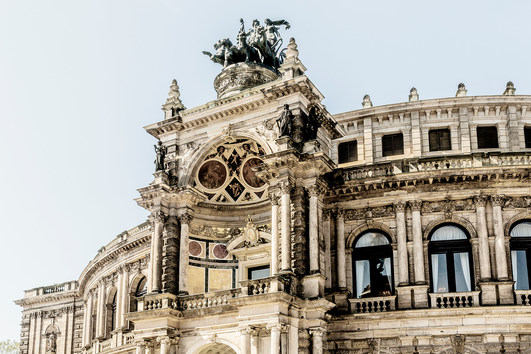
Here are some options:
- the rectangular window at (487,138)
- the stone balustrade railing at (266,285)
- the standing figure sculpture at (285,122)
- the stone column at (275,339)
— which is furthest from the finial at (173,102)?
the rectangular window at (487,138)

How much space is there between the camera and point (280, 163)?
3512 centimetres

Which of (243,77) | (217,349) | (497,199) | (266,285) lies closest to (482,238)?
(497,199)

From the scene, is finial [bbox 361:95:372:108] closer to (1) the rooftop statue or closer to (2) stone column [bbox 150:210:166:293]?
(1) the rooftop statue

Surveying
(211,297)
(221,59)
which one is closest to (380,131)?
(221,59)

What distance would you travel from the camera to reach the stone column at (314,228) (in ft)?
112

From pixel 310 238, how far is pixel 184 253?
687cm

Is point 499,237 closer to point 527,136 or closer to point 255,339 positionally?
point 255,339

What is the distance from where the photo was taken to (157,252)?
37.4m

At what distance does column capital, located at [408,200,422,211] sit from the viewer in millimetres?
36594

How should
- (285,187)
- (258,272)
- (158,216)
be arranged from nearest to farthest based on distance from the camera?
(285,187), (158,216), (258,272)

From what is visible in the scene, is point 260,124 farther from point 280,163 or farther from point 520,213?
point 520,213

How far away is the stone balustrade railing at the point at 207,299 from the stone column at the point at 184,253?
727 mm

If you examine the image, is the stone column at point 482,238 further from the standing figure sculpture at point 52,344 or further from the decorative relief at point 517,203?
the standing figure sculpture at point 52,344

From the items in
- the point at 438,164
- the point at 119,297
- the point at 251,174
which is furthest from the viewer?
the point at 119,297
